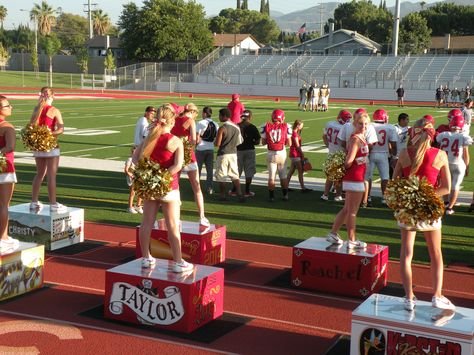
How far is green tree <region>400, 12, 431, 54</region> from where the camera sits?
85875mm

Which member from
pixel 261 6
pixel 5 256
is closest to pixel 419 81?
pixel 5 256

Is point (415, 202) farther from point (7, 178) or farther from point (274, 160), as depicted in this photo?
point (274, 160)

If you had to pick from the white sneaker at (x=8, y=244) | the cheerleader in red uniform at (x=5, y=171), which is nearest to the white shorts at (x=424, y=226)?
the white sneaker at (x=8, y=244)

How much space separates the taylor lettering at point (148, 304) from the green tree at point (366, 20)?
101m

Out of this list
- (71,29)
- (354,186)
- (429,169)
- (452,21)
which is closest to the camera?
(429,169)

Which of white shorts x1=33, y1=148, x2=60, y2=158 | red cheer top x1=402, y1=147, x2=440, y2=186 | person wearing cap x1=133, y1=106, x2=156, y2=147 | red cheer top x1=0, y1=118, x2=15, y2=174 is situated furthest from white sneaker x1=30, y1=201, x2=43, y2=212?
red cheer top x1=402, y1=147, x2=440, y2=186

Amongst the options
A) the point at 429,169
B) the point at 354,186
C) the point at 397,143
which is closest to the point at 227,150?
the point at 397,143

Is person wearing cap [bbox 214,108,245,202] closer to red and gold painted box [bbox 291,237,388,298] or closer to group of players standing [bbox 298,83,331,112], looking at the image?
red and gold painted box [bbox 291,237,388,298]

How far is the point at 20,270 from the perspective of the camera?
7.48 metres

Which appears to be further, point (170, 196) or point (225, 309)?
point (225, 309)

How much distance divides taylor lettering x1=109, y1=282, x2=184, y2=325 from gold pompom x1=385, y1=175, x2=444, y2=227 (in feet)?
7.13

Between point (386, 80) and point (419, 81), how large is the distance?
2768 millimetres

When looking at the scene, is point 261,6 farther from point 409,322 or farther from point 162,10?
point 409,322

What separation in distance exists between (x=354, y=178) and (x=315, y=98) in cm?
3233
